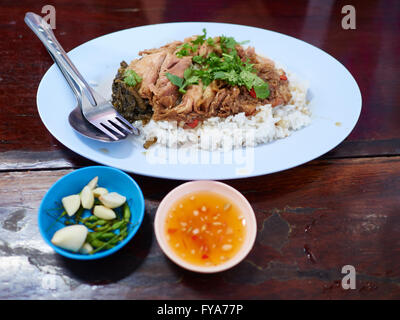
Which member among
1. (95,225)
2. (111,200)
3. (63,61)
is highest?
(63,61)

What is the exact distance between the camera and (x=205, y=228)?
5.61 feet

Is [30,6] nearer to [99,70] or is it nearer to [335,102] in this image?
[99,70]

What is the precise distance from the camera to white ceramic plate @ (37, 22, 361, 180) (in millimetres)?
1964

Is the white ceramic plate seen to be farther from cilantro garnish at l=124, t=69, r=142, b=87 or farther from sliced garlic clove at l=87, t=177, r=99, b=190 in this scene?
cilantro garnish at l=124, t=69, r=142, b=87

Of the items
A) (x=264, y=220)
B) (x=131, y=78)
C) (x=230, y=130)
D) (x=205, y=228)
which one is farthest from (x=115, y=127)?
(x=264, y=220)

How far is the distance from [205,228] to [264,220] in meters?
0.42

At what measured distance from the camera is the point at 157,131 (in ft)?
7.50

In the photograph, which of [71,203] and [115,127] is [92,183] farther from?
[115,127]

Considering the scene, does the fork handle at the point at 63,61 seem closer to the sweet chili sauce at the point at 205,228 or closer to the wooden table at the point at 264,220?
the wooden table at the point at 264,220

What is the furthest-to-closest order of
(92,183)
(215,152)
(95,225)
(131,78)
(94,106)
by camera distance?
(131,78) → (94,106) → (215,152) → (92,183) → (95,225)

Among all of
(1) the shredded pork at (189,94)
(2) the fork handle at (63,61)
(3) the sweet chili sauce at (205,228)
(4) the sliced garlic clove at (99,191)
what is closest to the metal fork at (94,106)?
(2) the fork handle at (63,61)

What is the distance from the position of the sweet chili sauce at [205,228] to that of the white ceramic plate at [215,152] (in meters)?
0.17

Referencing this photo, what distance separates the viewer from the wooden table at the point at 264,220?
1.61 metres

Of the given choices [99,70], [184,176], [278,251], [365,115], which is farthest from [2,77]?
[365,115]
